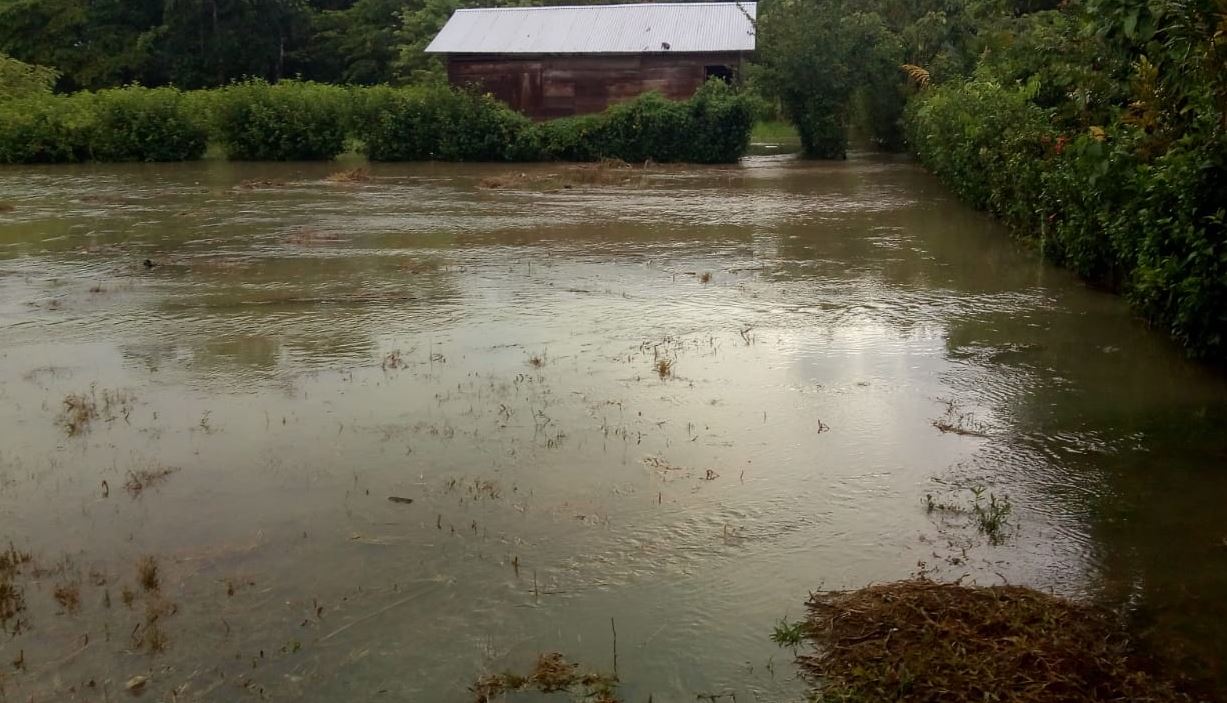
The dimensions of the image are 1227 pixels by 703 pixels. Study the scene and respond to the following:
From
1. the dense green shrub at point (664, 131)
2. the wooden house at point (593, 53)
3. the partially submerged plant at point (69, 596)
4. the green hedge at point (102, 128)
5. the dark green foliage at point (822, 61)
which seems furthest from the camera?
the wooden house at point (593, 53)

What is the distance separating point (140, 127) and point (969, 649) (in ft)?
88.4

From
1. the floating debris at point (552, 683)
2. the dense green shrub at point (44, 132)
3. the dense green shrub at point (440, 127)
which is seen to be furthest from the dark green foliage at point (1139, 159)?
the dense green shrub at point (44, 132)

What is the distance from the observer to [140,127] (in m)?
26.1

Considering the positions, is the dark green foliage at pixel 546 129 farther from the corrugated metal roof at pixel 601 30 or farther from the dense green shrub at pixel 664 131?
the corrugated metal roof at pixel 601 30

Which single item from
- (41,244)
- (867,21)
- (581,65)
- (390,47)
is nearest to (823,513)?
(41,244)

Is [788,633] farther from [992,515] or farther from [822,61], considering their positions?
[822,61]

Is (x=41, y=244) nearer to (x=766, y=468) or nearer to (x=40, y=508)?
(x=40, y=508)

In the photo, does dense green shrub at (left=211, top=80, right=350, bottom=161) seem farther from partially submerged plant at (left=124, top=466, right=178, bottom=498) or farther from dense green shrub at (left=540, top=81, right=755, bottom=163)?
partially submerged plant at (left=124, top=466, right=178, bottom=498)

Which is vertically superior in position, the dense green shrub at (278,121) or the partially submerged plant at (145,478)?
the dense green shrub at (278,121)

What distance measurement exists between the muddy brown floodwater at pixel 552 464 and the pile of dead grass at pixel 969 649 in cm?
20

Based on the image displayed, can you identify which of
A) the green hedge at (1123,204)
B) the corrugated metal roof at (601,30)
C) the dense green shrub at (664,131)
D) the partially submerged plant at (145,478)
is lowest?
the partially submerged plant at (145,478)

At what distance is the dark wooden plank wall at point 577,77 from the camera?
30031mm

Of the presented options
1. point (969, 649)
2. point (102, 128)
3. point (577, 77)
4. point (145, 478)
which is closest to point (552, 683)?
point (969, 649)

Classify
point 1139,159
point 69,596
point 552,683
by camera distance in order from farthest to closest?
1. point 1139,159
2. point 69,596
3. point 552,683
